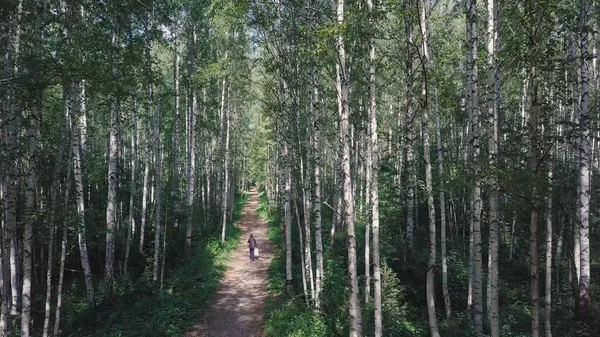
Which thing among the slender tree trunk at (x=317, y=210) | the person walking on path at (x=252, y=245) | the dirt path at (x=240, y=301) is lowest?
the dirt path at (x=240, y=301)

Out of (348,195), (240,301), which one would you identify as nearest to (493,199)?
(348,195)

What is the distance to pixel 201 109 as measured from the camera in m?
23.3

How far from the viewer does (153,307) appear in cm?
1137

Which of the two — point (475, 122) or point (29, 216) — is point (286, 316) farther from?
point (475, 122)

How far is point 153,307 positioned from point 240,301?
2.89 meters

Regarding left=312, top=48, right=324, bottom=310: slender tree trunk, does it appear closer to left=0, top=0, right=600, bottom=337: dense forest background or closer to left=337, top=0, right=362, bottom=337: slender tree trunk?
left=0, top=0, right=600, bottom=337: dense forest background

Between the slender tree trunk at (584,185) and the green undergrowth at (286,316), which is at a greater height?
the slender tree trunk at (584,185)

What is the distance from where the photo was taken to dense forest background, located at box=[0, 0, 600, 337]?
6.66 metres

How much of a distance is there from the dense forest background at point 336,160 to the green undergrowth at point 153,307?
0.08 metres

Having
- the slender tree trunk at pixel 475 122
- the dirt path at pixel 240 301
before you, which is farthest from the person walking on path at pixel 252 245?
the slender tree trunk at pixel 475 122

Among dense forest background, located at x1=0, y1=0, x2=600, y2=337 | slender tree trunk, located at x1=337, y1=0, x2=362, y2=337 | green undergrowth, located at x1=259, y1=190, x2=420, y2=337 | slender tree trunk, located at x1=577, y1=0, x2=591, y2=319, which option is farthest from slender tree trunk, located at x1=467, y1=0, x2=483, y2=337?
slender tree trunk, located at x1=577, y1=0, x2=591, y2=319

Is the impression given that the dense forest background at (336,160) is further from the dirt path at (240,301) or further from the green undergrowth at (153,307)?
the dirt path at (240,301)

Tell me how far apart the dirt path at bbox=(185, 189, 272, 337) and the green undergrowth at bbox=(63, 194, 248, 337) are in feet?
1.25

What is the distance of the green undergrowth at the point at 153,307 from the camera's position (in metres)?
9.89
